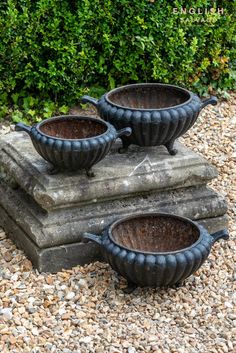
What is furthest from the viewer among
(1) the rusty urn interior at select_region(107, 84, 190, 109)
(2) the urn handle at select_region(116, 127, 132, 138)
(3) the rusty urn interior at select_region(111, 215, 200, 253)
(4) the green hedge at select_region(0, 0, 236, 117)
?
(4) the green hedge at select_region(0, 0, 236, 117)

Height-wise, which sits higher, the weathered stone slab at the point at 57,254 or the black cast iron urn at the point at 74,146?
the black cast iron urn at the point at 74,146

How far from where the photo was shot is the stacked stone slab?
5.69m

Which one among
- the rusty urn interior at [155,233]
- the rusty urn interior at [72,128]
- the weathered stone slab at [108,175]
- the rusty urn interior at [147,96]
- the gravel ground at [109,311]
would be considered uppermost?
the rusty urn interior at [147,96]

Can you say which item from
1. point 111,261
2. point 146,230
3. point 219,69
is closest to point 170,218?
point 146,230

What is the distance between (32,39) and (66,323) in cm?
311

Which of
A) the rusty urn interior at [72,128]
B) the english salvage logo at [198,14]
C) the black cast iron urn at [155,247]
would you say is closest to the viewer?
the black cast iron urn at [155,247]

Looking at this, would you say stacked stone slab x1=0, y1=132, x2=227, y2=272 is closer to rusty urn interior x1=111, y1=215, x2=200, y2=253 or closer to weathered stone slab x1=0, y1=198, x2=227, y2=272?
weathered stone slab x1=0, y1=198, x2=227, y2=272

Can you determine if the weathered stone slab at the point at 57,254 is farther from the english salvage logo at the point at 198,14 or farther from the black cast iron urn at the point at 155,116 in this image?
the english salvage logo at the point at 198,14

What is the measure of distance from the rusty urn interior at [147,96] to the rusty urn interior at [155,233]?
3.45 feet

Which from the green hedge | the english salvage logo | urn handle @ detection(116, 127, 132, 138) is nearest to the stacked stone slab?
urn handle @ detection(116, 127, 132, 138)

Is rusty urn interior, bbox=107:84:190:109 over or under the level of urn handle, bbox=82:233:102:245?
over

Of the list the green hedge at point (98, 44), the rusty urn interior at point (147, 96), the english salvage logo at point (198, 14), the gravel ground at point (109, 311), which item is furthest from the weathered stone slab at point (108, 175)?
the english salvage logo at point (198, 14)

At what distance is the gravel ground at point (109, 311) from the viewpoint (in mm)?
5020

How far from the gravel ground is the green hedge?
2.02 m
